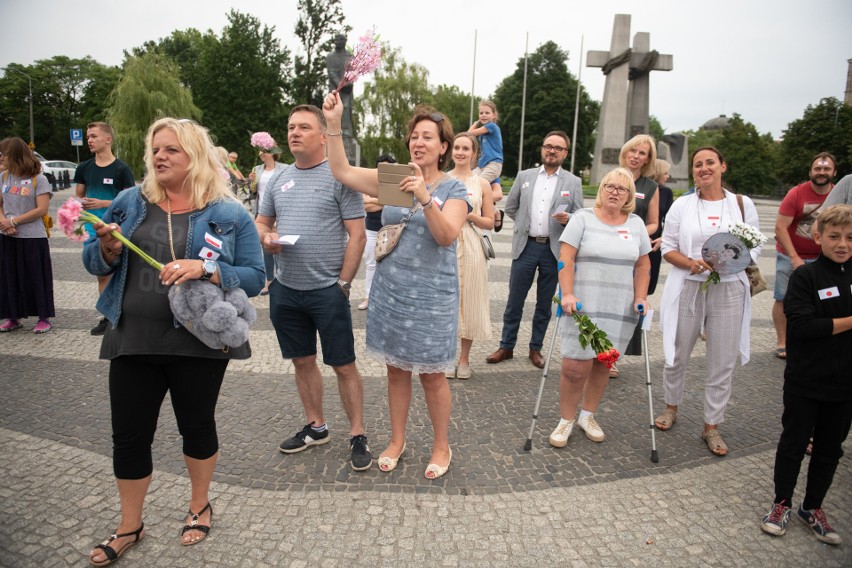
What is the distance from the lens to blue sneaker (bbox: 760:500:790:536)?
301 centimetres

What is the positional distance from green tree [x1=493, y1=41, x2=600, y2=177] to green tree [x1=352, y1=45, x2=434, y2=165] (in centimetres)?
1149

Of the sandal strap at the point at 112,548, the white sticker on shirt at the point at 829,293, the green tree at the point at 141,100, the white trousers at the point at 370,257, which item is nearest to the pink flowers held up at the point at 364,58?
the sandal strap at the point at 112,548

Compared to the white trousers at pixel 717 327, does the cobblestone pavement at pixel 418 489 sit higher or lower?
lower

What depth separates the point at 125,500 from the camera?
2.71m

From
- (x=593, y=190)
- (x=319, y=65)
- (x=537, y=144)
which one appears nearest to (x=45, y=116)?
(x=319, y=65)

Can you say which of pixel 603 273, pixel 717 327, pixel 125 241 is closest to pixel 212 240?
pixel 125 241

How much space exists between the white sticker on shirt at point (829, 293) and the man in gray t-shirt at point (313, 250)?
2.63m

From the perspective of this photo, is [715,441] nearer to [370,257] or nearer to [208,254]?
[208,254]

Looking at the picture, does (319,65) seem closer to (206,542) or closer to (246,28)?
(246,28)

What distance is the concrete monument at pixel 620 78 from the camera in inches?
1298

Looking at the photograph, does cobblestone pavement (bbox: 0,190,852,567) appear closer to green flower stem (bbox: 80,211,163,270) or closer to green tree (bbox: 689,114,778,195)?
green flower stem (bbox: 80,211,163,270)

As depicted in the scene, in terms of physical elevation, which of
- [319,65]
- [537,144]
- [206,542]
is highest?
[319,65]

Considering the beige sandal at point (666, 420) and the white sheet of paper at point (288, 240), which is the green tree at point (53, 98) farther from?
the beige sandal at point (666, 420)

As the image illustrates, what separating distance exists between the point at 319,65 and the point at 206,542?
50.4m
